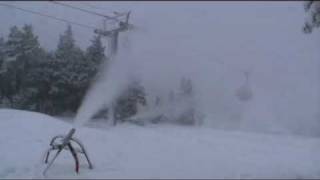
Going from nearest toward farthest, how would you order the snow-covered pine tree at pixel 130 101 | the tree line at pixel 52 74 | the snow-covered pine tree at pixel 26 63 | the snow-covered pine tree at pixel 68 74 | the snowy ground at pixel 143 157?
the snowy ground at pixel 143 157 < the tree line at pixel 52 74 < the snow-covered pine tree at pixel 26 63 < the snow-covered pine tree at pixel 68 74 < the snow-covered pine tree at pixel 130 101

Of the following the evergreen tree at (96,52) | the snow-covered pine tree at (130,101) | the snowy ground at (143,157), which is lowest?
the snowy ground at (143,157)

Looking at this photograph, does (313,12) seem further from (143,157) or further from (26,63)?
(26,63)

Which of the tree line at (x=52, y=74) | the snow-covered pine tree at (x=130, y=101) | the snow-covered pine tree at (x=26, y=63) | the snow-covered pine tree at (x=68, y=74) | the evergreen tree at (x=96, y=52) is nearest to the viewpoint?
the tree line at (x=52, y=74)

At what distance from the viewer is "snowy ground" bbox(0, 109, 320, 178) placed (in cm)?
1072

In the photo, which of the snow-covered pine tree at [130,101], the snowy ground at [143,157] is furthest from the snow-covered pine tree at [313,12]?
the snow-covered pine tree at [130,101]

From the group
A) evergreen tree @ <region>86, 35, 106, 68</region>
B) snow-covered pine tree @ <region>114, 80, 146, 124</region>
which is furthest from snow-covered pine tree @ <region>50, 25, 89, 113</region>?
snow-covered pine tree @ <region>114, 80, 146, 124</region>

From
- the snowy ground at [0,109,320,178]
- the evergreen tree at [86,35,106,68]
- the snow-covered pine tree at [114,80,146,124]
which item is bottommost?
the snowy ground at [0,109,320,178]

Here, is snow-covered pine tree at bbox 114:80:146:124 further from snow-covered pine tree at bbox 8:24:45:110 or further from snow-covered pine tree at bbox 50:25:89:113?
snow-covered pine tree at bbox 8:24:45:110

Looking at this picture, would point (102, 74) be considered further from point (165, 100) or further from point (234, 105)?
point (234, 105)

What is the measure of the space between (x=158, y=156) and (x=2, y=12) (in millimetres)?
8381

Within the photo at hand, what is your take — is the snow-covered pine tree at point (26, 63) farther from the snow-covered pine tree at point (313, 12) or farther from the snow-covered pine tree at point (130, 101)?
the snow-covered pine tree at point (313, 12)

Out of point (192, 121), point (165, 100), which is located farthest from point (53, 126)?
point (192, 121)

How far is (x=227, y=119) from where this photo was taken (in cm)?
3209

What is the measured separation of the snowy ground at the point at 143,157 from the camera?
35.2 ft
